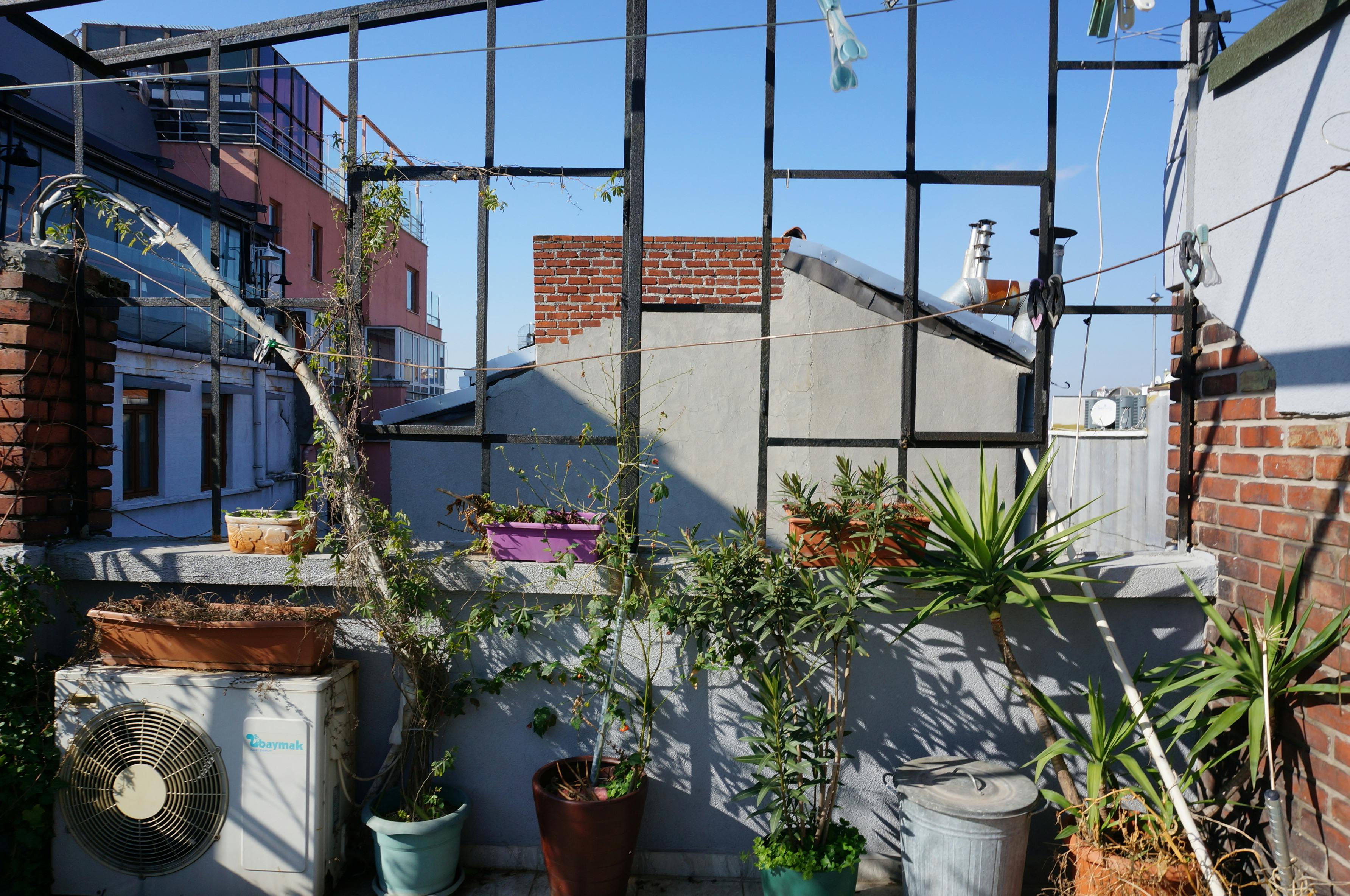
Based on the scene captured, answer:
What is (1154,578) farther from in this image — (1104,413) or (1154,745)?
(1104,413)

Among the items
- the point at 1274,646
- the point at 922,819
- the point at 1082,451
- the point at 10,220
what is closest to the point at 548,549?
the point at 922,819

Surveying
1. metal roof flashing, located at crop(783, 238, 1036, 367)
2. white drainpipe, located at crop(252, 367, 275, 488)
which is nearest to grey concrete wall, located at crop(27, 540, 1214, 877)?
metal roof flashing, located at crop(783, 238, 1036, 367)

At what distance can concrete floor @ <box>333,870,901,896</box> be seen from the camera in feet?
9.10

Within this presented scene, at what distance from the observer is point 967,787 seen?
2.49 metres

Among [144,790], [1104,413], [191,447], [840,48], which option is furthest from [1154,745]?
[191,447]

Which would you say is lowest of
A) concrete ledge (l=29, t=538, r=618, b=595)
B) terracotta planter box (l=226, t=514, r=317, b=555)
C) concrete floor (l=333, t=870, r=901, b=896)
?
concrete floor (l=333, t=870, r=901, b=896)

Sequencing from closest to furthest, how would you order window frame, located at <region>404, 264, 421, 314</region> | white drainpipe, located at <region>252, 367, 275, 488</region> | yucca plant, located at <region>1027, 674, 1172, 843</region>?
yucca plant, located at <region>1027, 674, 1172, 843</region> → white drainpipe, located at <region>252, 367, 275, 488</region> → window frame, located at <region>404, 264, 421, 314</region>

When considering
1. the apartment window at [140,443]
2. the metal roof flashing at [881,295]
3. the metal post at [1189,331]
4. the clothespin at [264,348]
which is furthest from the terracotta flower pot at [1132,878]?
the apartment window at [140,443]

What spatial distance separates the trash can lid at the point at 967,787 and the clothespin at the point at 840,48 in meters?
2.18

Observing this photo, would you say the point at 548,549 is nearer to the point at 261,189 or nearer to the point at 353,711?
the point at 353,711

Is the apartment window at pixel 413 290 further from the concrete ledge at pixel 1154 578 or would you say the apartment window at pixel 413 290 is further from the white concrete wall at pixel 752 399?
the concrete ledge at pixel 1154 578

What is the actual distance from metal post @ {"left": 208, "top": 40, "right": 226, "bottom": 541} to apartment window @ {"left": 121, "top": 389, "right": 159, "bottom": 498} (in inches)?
336

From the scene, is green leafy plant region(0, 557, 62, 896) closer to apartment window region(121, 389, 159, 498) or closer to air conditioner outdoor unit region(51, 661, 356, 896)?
air conditioner outdoor unit region(51, 661, 356, 896)

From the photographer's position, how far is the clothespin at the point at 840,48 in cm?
248
